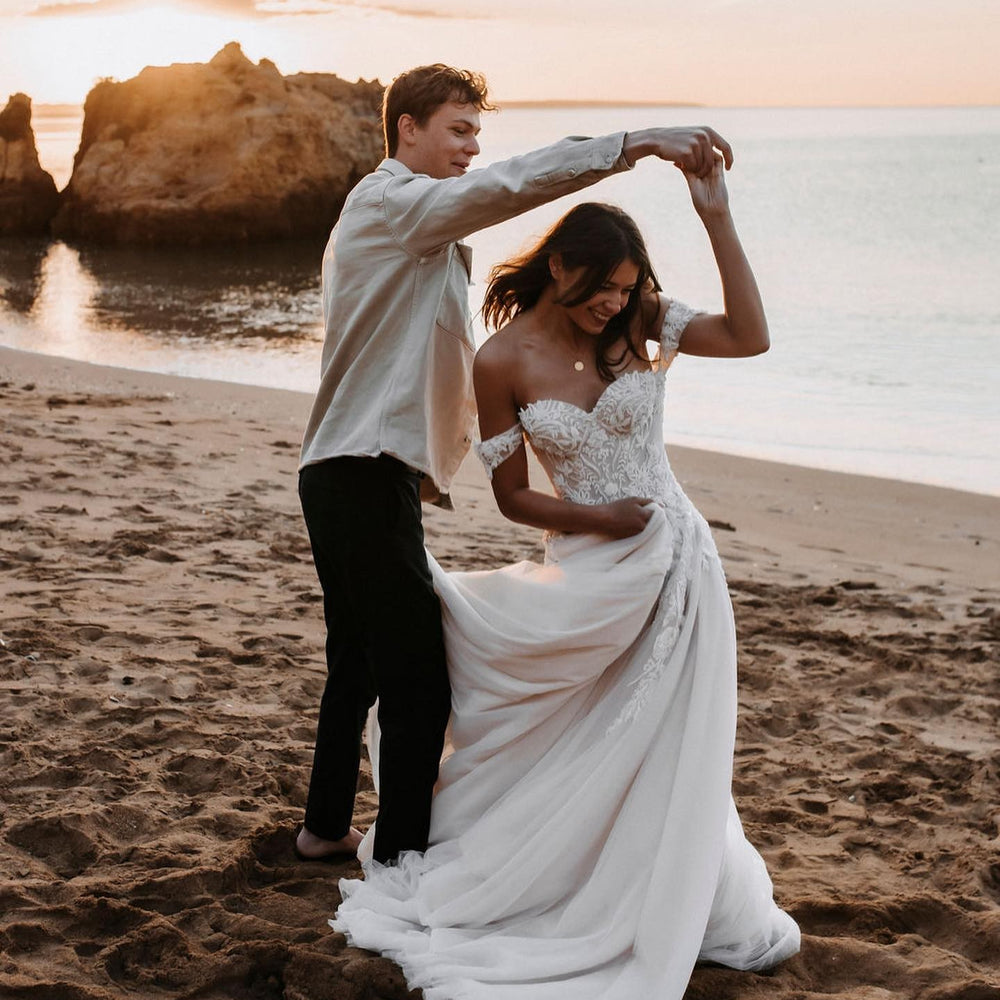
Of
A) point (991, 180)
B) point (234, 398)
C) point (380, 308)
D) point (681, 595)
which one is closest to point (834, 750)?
point (681, 595)

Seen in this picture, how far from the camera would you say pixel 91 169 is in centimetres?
3572

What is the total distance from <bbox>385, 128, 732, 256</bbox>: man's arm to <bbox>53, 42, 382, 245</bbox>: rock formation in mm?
32476

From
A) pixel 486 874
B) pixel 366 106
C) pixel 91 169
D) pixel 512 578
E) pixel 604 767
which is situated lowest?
pixel 486 874

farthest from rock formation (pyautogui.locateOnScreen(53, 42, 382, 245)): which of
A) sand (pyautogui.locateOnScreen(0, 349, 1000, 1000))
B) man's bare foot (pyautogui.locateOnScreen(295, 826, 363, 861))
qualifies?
man's bare foot (pyautogui.locateOnScreen(295, 826, 363, 861))

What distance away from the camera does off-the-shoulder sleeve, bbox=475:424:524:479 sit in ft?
10.4

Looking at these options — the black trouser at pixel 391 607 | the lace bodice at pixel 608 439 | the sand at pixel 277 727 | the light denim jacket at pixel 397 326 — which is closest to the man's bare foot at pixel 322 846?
the sand at pixel 277 727

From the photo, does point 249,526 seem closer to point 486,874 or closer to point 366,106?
point 486,874

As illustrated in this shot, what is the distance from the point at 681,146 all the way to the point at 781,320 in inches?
761

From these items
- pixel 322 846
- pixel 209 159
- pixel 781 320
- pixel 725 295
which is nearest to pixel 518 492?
pixel 725 295

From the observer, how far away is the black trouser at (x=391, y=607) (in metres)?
3.25

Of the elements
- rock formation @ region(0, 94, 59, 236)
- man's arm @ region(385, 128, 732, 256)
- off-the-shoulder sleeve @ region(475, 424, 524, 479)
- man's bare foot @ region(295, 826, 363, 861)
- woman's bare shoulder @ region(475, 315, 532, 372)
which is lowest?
man's bare foot @ region(295, 826, 363, 861)

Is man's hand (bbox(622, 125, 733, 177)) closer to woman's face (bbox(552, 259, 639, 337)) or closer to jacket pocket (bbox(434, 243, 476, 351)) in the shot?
woman's face (bbox(552, 259, 639, 337))

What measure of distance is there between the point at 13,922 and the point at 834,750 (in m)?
3.04

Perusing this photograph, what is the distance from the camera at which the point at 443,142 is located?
10.5 ft
